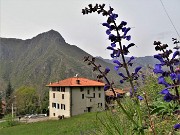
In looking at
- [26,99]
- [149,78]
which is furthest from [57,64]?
[149,78]

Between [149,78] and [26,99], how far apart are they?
274ft

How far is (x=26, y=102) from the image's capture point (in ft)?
281

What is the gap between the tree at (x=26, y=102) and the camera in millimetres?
81375

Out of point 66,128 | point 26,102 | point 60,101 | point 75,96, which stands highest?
point 75,96

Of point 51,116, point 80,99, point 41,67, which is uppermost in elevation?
point 41,67

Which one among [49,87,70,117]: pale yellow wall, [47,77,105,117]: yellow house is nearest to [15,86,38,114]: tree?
[49,87,70,117]: pale yellow wall

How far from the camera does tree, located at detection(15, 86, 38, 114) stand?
267ft

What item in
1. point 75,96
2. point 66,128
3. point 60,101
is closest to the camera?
point 66,128

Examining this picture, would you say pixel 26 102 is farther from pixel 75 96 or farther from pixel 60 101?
pixel 75 96

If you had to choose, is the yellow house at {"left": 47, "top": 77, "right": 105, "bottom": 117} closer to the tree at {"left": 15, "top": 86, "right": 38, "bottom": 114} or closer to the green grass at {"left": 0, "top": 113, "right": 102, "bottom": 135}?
the green grass at {"left": 0, "top": 113, "right": 102, "bottom": 135}

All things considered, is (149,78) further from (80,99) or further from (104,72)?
(80,99)

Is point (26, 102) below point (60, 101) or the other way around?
below

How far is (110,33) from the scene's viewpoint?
2746 millimetres

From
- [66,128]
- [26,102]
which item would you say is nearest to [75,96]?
[66,128]
